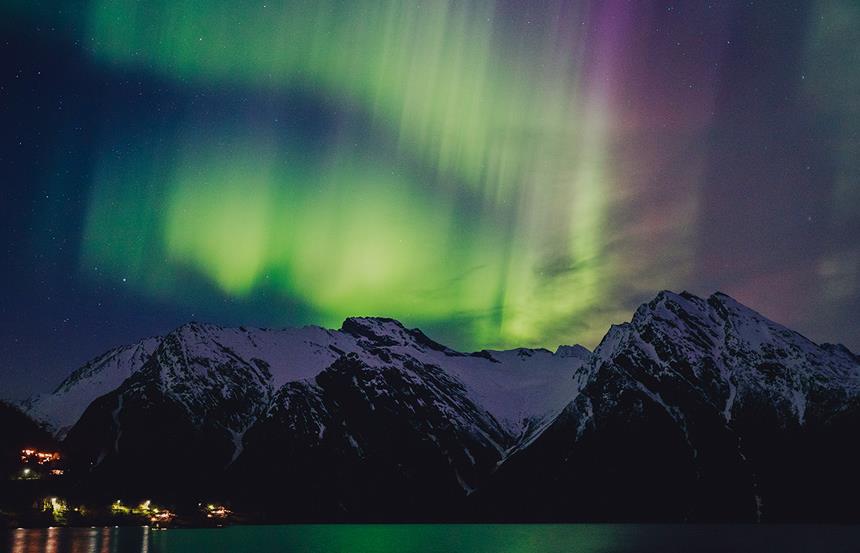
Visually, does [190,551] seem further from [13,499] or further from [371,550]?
[13,499]

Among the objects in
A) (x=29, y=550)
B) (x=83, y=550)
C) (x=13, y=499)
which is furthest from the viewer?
(x=13, y=499)

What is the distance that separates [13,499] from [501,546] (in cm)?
12193

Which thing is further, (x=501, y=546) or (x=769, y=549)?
(x=501, y=546)

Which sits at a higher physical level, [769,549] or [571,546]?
[769,549]

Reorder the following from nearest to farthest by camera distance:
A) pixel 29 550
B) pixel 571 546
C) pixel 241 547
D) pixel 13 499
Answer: pixel 29 550
pixel 241 547
pixel 571 546
pixel 13 499

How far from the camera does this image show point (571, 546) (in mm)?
175625

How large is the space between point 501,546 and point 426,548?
21.9 meters

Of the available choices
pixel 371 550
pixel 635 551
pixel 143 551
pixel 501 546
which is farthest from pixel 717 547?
pixel 143 551

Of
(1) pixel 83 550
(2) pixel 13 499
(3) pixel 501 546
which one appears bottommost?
(2) pixel 13 499

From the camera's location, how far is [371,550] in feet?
522

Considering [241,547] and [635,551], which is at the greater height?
[635,551]

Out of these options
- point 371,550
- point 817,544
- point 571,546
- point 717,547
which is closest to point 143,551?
point 371,550

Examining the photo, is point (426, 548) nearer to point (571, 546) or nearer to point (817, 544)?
point (571, 546)

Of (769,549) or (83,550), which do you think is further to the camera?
(769,549)
